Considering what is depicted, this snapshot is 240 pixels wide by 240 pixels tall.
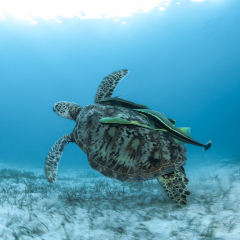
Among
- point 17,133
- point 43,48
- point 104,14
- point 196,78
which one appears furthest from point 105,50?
point 17,133

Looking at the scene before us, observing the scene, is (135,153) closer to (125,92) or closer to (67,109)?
(67,109)

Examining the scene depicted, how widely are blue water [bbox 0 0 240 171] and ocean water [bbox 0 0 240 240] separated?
39 centimetres

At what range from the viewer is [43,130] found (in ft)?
420

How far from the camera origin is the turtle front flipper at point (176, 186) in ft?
8.28

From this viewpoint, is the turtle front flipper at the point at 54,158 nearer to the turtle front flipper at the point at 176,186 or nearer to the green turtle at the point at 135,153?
the green turtle at the point at 135,153

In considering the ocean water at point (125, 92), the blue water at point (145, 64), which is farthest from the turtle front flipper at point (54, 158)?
the blue water at point (145, 64)

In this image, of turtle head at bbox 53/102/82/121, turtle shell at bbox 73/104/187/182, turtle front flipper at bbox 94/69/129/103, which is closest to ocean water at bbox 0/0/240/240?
turtle shell at bbox 73/104/187/182

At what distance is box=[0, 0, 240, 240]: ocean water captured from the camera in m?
1.78

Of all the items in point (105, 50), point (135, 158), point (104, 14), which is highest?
point (105, 50)

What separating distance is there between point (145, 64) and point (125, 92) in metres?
14.4

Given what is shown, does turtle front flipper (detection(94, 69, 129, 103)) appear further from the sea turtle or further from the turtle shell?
the turtle shell

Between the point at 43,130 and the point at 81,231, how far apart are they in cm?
14381

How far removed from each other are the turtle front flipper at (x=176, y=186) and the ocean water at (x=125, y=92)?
0.55 feet

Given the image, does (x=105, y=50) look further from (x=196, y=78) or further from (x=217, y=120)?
(x=217, y=120)
